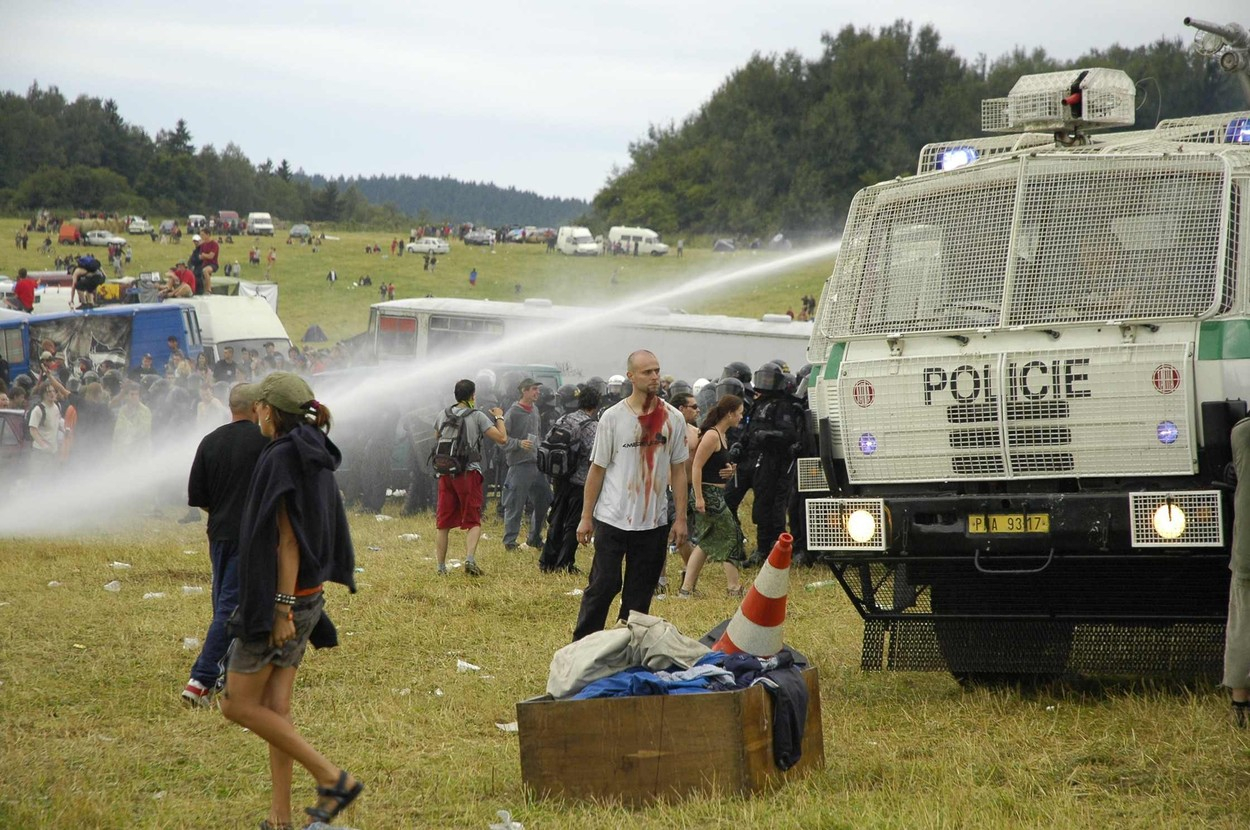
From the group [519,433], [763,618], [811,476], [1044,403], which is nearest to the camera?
[763,618]

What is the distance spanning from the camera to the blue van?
30188mm

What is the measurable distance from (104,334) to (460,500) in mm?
20479

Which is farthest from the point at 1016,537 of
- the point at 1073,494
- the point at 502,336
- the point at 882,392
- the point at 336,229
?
the point at 336,229

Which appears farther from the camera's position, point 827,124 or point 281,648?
point 827,124

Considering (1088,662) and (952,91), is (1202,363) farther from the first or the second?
(952,91)

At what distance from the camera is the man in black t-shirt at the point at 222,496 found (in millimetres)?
7754

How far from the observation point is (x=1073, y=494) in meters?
7.16

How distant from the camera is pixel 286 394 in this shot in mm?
5578

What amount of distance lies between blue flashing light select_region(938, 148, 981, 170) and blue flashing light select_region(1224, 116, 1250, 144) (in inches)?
53.7

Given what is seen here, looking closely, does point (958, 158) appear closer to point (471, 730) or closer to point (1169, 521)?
point (1169, 521)

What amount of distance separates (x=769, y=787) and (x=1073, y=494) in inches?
91.9

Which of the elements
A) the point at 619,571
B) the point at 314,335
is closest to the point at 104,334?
the point at 314,335

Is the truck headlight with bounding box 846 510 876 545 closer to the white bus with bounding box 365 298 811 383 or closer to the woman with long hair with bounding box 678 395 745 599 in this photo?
the woman with long hair with bounding box 678 395 745 599

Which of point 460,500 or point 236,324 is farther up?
point 236,324
